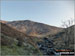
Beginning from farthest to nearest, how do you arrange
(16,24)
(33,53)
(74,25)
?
(16,24) < (74,25) < (33,53)

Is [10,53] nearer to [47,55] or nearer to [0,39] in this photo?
[0,39]

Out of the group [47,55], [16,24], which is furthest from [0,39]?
[16,24]

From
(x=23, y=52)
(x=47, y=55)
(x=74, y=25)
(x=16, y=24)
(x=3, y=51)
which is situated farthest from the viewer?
(x=16, y=24)

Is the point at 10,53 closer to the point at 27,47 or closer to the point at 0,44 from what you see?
the point at 0,44

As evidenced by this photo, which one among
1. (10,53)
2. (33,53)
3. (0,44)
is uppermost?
(0,44)

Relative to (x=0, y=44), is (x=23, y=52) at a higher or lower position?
lower

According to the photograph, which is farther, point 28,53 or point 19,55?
point 28,53

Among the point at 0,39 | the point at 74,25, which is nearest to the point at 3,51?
the point at 0,39

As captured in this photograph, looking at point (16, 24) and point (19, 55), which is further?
point (16, 24)

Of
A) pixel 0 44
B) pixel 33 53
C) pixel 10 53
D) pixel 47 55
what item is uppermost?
pixel 0 44
